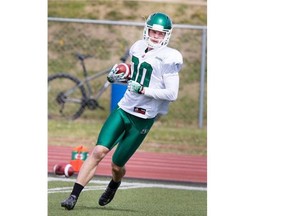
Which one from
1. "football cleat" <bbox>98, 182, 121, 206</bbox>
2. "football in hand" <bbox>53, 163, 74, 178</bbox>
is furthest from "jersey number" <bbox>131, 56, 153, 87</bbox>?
"football in hand" <bbox>53, 163, 74, 178</bbox>

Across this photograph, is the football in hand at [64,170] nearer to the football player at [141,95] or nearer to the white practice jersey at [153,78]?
the football player at [141,95]

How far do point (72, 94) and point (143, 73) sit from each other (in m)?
2.09

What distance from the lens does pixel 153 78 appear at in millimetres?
5508

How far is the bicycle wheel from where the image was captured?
7129mm

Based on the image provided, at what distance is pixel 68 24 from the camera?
26.9 ft

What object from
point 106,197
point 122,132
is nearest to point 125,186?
point 106,197

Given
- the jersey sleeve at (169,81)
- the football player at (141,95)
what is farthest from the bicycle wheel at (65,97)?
the jersey sleeve at (169,81)

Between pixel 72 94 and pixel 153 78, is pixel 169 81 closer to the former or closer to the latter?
pixel 153 78

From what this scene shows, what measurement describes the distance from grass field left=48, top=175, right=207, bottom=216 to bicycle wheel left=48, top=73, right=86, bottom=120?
2.51 feet

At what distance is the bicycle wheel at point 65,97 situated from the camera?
713 cm

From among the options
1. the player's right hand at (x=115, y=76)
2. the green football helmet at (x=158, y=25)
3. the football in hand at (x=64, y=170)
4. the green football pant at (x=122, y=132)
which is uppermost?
the green football helmet at (x=158, y=25)
